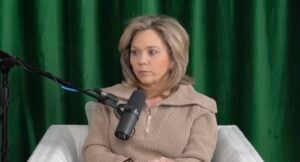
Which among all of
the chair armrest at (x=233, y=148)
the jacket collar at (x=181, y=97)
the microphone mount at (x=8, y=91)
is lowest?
the chair armrest at (x=233, y=148)

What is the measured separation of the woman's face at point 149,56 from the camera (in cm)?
184

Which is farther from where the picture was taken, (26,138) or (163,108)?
(26,138)

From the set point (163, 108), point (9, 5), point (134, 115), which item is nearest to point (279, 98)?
point (163, 108)

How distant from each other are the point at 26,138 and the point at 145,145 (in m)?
0.66

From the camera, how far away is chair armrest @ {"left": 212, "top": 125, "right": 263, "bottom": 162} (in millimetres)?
1666

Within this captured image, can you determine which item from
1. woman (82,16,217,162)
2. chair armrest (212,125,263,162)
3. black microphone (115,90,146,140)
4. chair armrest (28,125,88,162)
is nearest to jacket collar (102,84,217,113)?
woman (82,16,217,162)

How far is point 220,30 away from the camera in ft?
7.22

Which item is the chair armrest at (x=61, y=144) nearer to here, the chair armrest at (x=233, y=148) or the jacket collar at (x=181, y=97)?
the jacket collar at (x=181, y=97)

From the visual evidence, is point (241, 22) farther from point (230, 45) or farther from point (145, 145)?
point (145, 145)

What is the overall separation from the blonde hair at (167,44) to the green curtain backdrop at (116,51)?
0.27m

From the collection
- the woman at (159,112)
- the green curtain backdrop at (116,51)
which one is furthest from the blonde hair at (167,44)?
the green curtain backdrop at (116,51)

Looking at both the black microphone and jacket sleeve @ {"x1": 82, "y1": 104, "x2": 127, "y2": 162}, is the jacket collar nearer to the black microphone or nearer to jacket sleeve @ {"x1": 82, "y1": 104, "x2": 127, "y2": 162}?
jacket sleeve @ {"x1": 82, "y1": 104, "x2": 127, "y2": 162}

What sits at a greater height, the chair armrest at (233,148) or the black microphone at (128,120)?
the black microphone at (128,120)

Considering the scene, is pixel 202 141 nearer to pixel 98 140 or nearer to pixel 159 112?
pixel 159 112
